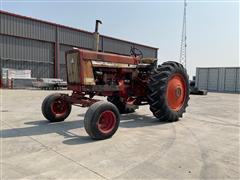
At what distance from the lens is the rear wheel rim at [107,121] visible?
508cm

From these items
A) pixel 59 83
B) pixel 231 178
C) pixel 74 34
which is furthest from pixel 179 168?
pixel 74 34

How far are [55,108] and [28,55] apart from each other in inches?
724

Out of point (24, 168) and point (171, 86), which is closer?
point (24, 168)

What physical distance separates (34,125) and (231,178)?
4519 mm

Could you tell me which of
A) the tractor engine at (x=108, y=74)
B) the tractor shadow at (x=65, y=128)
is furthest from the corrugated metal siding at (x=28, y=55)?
the tractor engine at (x=108, y=74)

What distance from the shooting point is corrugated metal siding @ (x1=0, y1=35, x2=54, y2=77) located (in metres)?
22.0

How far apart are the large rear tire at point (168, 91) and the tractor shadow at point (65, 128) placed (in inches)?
15.7

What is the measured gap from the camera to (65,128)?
19.2 ft

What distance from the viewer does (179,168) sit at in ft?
11.5

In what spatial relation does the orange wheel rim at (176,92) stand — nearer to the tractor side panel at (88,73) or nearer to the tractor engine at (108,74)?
the tractor engine at (108,74)

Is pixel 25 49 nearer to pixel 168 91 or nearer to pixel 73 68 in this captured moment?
pixel 73 68

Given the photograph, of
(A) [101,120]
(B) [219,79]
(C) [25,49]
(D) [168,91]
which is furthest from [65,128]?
(B) [219,79]

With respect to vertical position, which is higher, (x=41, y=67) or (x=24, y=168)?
(x=41, y=67)

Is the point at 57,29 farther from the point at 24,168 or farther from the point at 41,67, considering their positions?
the point at 24,168
